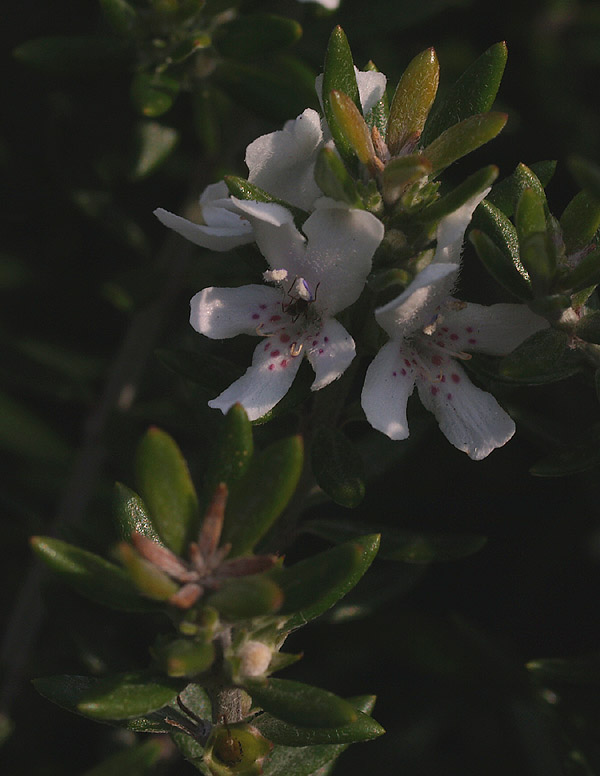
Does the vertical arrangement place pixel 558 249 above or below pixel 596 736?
above

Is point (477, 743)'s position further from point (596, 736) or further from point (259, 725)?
point (259, 725)

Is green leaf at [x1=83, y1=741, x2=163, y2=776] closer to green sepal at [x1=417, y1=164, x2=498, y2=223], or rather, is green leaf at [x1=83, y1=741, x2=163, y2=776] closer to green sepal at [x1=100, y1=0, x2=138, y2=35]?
green sepal at [x1=417, y1=164, x2=498, y2=223]

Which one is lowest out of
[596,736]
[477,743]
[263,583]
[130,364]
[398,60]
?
[477,743]

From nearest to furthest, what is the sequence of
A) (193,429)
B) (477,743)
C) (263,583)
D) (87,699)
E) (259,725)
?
1. (263,583)
2. (87,699)
3. (259,725)
4. (193,429)
5. (477,743)

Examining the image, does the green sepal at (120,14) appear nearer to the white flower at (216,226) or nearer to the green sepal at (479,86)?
the white flower at (216,226)

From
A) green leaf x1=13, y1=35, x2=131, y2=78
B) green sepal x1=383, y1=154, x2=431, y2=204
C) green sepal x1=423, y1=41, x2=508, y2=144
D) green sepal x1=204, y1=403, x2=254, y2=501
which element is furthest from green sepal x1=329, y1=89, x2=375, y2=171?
green leaf x1=13, y1=35, x2=131, y2=78

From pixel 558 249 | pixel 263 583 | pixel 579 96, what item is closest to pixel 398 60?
pixel 579 96
